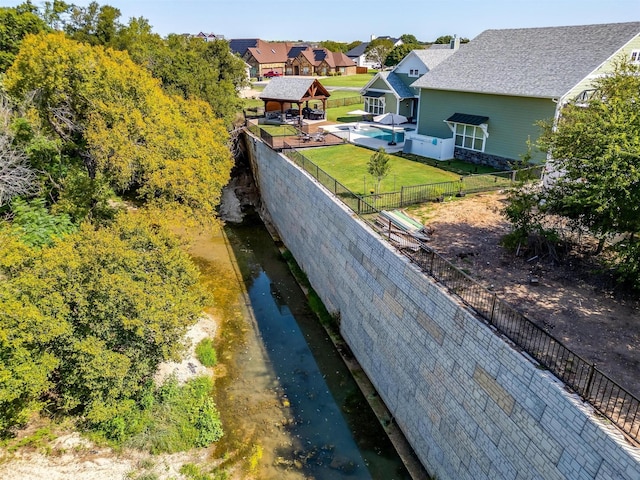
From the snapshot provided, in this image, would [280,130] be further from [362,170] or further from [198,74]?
[362,170]

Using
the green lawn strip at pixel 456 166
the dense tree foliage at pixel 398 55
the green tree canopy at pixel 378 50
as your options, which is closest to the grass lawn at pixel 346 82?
the dense tree foliage at pixel 398 55

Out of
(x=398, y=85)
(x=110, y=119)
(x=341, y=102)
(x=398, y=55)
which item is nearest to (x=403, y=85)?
(x=398, y=85)

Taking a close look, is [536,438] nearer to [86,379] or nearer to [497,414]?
[497,414]

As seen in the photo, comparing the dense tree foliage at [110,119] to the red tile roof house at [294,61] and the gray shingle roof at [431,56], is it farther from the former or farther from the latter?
the red tile roof house at [294,61]

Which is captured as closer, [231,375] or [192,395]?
[192,395]

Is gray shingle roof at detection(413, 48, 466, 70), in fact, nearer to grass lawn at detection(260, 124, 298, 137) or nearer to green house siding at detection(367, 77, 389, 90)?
green house siding at detection(367, 77, 389, 90)

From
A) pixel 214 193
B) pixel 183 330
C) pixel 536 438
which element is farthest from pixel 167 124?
pixel 536 438
